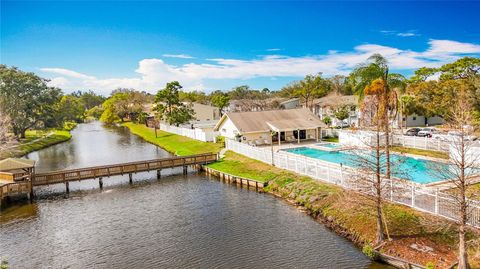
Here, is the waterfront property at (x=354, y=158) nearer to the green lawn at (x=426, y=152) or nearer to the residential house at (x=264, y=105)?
the green lawn at (x=426, y=152)

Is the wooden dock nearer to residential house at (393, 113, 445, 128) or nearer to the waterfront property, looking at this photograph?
the waterfront property

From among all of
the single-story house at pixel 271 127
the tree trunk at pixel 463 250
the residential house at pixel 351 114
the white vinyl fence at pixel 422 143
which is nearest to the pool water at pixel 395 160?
the white vinyl fence at pixel 422 143

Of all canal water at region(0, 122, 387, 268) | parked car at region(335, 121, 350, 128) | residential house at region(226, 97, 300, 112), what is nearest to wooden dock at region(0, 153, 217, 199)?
canal water at region(0, 122, 387, 268)

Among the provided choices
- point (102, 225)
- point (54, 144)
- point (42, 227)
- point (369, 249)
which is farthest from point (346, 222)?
point (54, 144)

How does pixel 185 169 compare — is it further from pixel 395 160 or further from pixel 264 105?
pixel 264 105

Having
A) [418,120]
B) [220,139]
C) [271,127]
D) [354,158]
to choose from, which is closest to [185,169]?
[220,139]

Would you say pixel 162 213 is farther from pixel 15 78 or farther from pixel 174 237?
pixel 15 78

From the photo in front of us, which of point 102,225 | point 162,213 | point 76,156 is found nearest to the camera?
point 102,225
